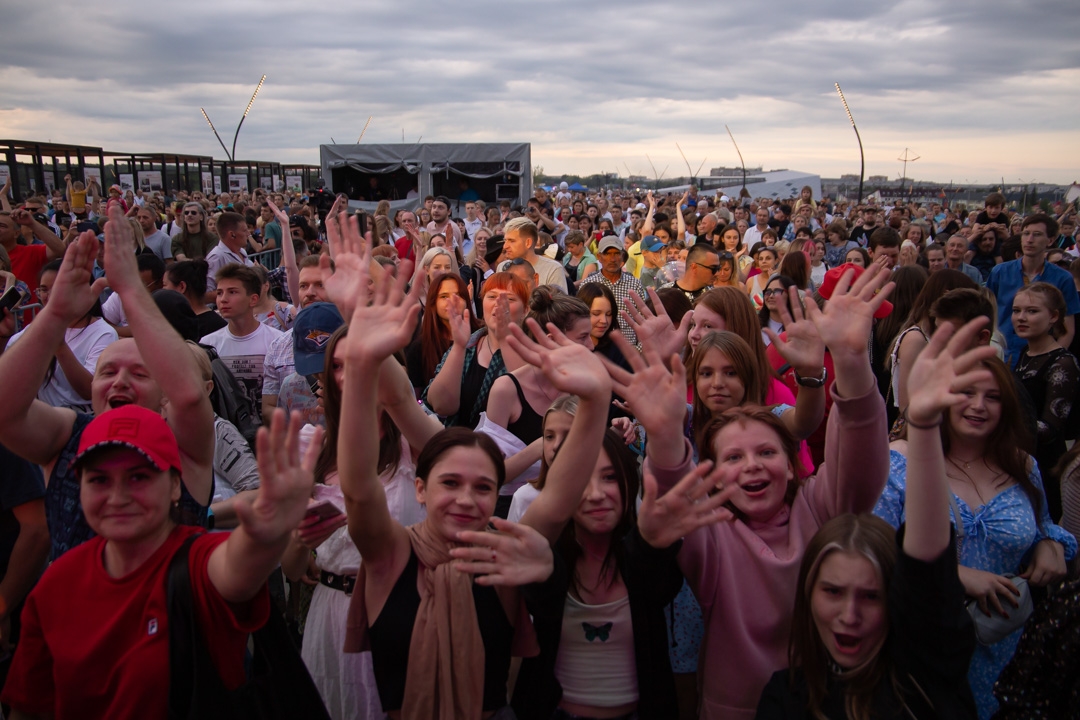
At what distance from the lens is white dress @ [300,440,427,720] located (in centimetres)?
251

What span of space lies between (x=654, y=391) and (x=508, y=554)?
2.04 ft

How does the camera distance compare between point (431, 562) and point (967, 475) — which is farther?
point (967, 475)

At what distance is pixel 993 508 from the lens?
8.81 feet

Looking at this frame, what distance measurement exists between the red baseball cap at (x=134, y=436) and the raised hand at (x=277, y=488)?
406 millimetres

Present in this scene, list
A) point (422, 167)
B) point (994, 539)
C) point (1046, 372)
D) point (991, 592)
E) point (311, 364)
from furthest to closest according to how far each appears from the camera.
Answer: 1. point (422, 167)
2. point (1046, 372)
3. point (311, 364)
4. point (994, 539)
5. point (991, 592)

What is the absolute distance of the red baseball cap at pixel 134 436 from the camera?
1.88 metres

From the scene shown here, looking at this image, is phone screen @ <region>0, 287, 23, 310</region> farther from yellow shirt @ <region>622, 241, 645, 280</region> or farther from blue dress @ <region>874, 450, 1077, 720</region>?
yellow shirt @ <region>622, 241, 645, 280</region>

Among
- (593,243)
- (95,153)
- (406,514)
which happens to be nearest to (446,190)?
(95,153)

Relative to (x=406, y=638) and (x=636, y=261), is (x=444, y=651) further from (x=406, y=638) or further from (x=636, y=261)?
(x=636, y=261)

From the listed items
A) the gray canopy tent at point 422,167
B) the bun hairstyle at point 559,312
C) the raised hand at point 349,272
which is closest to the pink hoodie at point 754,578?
the raised hand at point 349,272

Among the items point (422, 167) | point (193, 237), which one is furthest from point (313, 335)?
point (422, 167)

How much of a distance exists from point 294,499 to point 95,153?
24276 millimetres

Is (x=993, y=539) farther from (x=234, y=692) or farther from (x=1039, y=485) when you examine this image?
(x=234, y=692)

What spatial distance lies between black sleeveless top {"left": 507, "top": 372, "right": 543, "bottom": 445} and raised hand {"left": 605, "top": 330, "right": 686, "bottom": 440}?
4.56 ft
